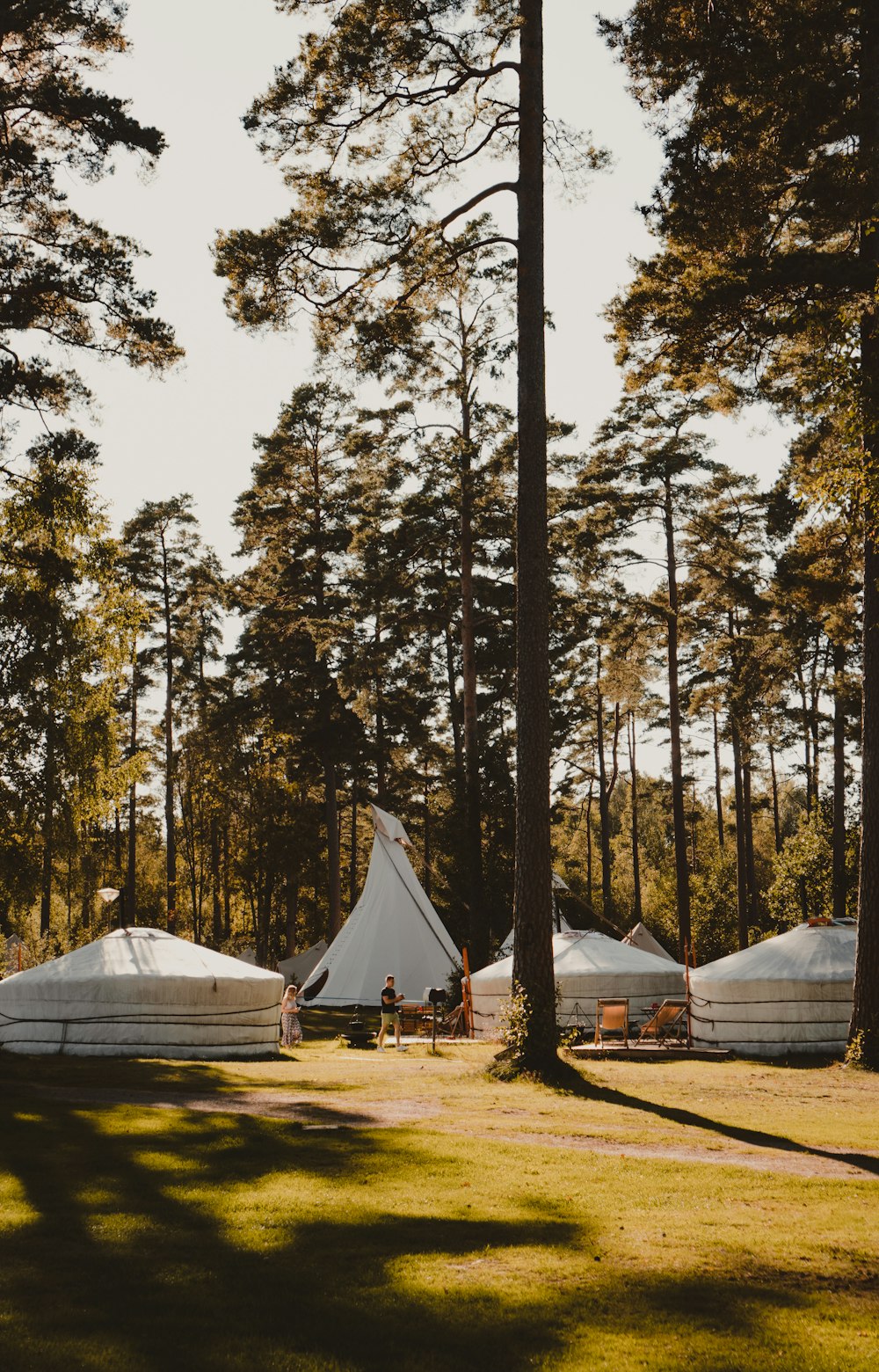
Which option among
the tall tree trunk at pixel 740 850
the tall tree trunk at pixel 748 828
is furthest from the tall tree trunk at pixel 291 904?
the tall tree trunk at pixel 748 828

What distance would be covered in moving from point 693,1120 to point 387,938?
1563 centimetres

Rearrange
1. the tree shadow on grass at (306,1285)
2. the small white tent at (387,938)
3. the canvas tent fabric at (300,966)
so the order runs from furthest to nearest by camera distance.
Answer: the canvas tent fabric at (300,966) → the small white tent at (387,938) → the tree shadow on grass at (306,1285)

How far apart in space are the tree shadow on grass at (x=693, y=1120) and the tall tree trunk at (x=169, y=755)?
62.0 feet

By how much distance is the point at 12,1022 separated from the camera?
14625mm

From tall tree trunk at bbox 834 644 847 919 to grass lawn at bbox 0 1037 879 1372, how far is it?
13.6 meters

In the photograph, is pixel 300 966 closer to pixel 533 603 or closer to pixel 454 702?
pixel 454 702

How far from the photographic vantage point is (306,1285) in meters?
4.36

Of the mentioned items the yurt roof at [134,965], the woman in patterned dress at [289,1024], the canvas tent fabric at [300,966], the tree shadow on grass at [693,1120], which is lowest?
the canvas tent fabric at [300,966]

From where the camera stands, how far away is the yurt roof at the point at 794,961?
15539 millimetres

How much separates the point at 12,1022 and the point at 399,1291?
1186cm

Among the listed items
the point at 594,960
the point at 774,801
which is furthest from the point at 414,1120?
the point at 774,801

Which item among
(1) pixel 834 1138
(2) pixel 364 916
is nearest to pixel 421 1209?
(1) pixel 834 1138

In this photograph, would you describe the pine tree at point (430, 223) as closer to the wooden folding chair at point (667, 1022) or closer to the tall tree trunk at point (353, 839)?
the wooden folding chair at point (667, 1022)

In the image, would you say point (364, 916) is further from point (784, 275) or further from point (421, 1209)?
point (421, 1209)
